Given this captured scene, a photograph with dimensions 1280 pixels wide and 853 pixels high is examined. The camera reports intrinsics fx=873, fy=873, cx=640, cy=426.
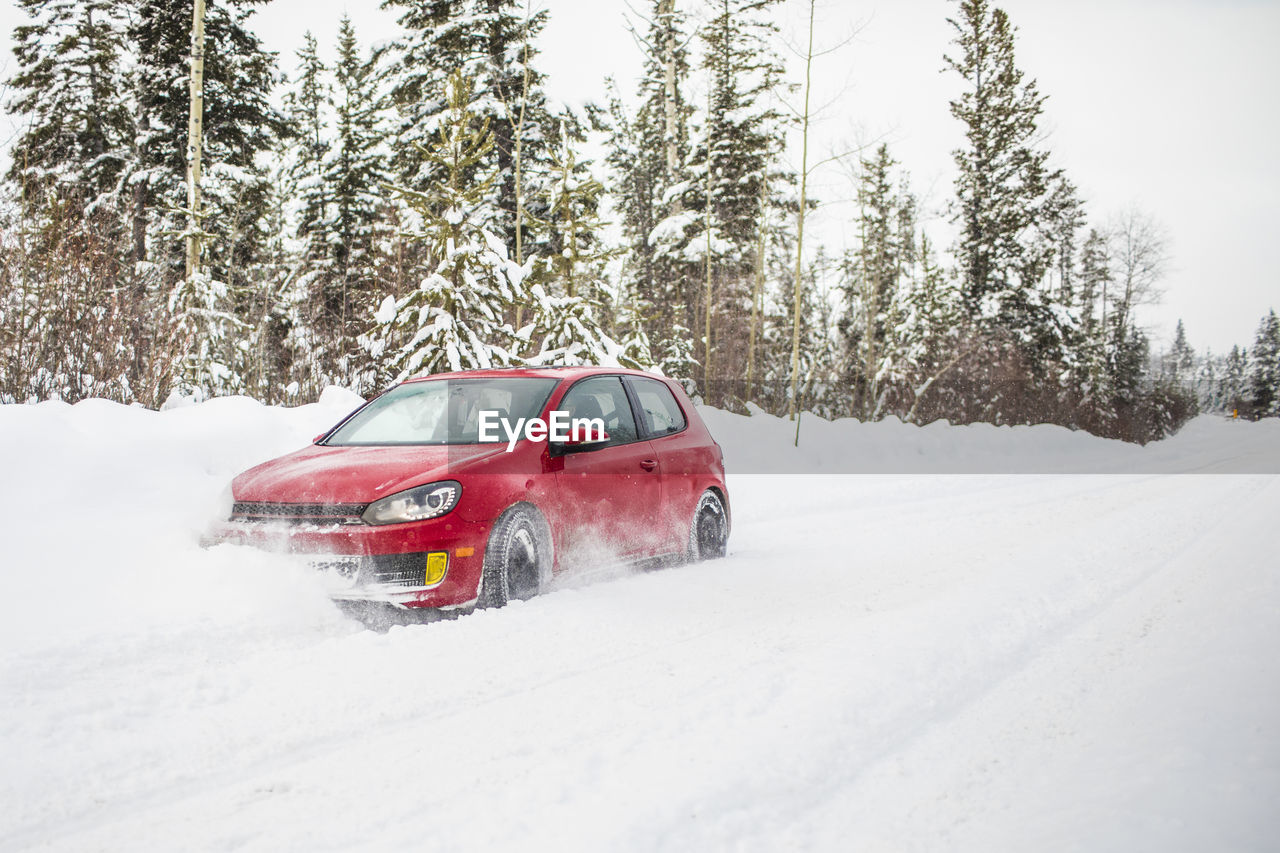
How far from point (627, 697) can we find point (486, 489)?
69.3 inches

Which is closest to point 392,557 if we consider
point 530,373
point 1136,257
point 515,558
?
point 515,558

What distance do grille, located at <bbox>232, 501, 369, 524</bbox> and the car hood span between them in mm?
30

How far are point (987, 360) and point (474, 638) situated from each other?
28.8 meters

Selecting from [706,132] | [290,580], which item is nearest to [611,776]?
[290,580]

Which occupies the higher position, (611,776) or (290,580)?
(290,580)

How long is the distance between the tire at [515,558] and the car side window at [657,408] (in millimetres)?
1597

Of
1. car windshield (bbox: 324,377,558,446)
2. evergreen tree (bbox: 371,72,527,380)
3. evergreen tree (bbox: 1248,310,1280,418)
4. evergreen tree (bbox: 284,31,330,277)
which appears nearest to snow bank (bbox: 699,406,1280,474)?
evergreen tree (bbox: 371,72,527,380)

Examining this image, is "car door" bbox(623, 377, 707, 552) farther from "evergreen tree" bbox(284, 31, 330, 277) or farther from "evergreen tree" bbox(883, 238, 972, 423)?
"evergreen tree" bbox(284, 31, 330, 277)

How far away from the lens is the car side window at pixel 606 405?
20.4ft

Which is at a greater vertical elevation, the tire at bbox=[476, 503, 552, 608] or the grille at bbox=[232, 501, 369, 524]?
the grille at bbox=[232, 501, 369, 524]

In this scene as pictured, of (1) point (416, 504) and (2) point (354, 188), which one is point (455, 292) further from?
(2) point (354, 188)

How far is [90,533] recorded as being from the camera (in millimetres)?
6203

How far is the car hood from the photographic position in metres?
5.02

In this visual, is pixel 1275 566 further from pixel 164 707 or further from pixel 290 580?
pixel 164 707
